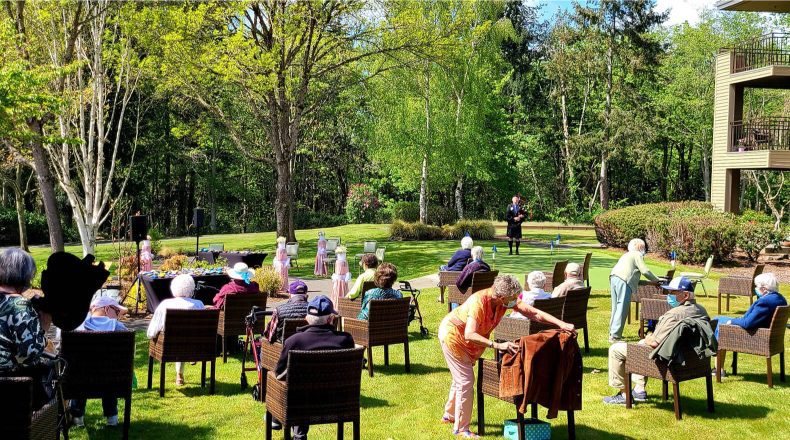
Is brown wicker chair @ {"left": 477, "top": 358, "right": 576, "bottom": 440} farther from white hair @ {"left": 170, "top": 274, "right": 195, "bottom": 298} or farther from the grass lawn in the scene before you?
white hair @ {"left": 170, "top": 274, "right": 195, "bottom": 298}

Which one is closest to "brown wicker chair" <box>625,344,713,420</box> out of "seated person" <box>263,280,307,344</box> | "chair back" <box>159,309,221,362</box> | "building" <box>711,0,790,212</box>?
"seated person" <box>263,280,307,344</box>

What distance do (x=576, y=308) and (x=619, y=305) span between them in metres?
0.69

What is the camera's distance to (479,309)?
620 cm

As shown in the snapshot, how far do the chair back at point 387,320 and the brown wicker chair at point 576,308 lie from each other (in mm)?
2142

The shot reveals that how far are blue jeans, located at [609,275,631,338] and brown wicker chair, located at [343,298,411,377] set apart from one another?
116 inches

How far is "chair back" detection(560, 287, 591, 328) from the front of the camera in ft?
31.6

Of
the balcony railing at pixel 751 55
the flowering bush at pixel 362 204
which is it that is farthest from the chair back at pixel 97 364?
the flowering bush at pixel 362 204

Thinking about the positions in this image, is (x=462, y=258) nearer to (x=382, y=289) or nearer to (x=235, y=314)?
(x=382, y=289)

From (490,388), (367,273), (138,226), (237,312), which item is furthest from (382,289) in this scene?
(138,226)

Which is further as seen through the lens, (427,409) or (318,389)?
(427,409)

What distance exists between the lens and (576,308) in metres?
9.87

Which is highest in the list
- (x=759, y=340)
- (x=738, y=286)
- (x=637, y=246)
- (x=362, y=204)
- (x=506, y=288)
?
(x=362, y=204)

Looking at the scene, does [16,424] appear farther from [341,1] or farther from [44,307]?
[341,1]

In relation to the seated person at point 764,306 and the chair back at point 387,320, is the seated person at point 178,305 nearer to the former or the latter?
the chair back at point 387,320
